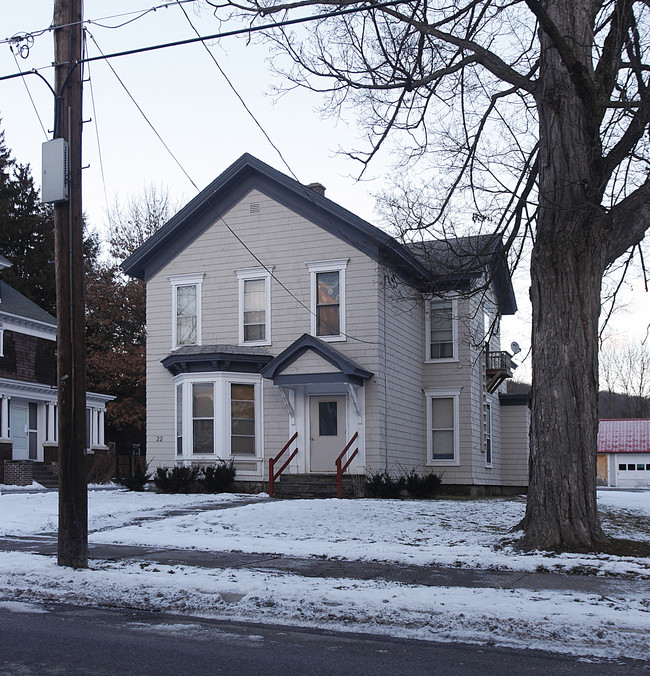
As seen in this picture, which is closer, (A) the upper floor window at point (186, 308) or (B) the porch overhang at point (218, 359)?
(B) the porch overhang at point (218, 359)

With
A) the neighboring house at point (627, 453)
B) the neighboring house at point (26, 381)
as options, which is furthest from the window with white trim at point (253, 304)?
the neighboring house at point (627, 453)

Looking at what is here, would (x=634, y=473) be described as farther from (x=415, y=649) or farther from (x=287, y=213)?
(x=415, y=649)

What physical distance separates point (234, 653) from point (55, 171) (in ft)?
20.5

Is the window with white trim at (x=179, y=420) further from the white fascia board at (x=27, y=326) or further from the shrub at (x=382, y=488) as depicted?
the white fascia board at (x=27, y=326)

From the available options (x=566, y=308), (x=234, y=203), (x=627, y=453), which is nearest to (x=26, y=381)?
(x=234, y=203)

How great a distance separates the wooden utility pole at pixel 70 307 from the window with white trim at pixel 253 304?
1289 cm

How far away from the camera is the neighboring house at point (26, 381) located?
31.8m

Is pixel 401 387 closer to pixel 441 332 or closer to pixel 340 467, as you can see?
pixel 441 332

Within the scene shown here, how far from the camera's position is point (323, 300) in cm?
2216

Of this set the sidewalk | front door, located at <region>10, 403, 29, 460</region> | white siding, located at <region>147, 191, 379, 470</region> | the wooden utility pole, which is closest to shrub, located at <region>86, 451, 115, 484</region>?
Result: front door, located at <region>10, 403, 29, 460</region>

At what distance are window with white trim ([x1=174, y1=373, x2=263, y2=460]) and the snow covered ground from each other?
6350 millimetres

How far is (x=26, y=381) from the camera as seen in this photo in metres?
33.1

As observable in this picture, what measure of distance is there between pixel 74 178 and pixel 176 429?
1410 cm

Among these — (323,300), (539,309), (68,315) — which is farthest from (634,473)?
(68,315)
